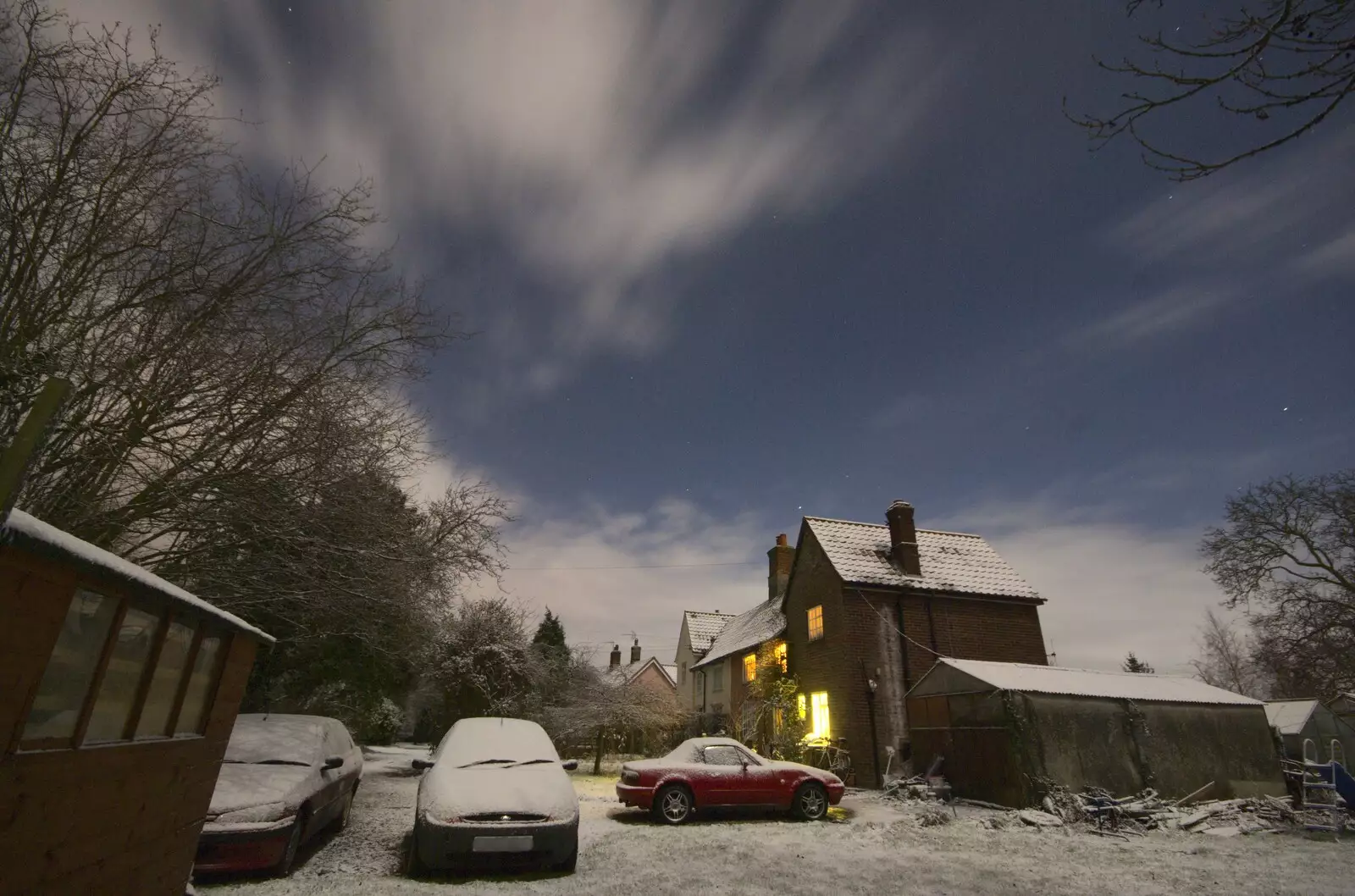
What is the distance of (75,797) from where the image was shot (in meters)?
2.75

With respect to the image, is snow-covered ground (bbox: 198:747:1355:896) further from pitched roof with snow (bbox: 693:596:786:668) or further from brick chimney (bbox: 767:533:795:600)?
brick chimney (bbox: 767:533:795:600)

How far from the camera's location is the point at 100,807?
2961 mm

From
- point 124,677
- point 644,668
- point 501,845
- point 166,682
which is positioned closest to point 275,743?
point 501,845

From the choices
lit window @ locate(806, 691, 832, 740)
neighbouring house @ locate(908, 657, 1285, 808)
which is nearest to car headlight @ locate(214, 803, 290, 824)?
neighbouring house @ locate(908, 657, 1285, 808)

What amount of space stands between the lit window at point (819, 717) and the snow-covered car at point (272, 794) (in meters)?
13.5

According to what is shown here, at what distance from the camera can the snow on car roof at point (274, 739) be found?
22.3 feet

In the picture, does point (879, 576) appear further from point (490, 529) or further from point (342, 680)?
point (342, 680)

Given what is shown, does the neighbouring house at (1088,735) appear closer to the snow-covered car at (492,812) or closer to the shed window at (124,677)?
the snow-covered car at (492,812)

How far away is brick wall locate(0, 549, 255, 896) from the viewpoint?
234 centimetres

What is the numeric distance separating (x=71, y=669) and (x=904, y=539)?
2065cm

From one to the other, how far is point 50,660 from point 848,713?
17613 millimetres

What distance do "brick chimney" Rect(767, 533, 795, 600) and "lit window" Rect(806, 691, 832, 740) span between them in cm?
784

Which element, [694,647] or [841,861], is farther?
[694,647]

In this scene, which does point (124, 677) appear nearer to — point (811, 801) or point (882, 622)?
point (811, 801)
